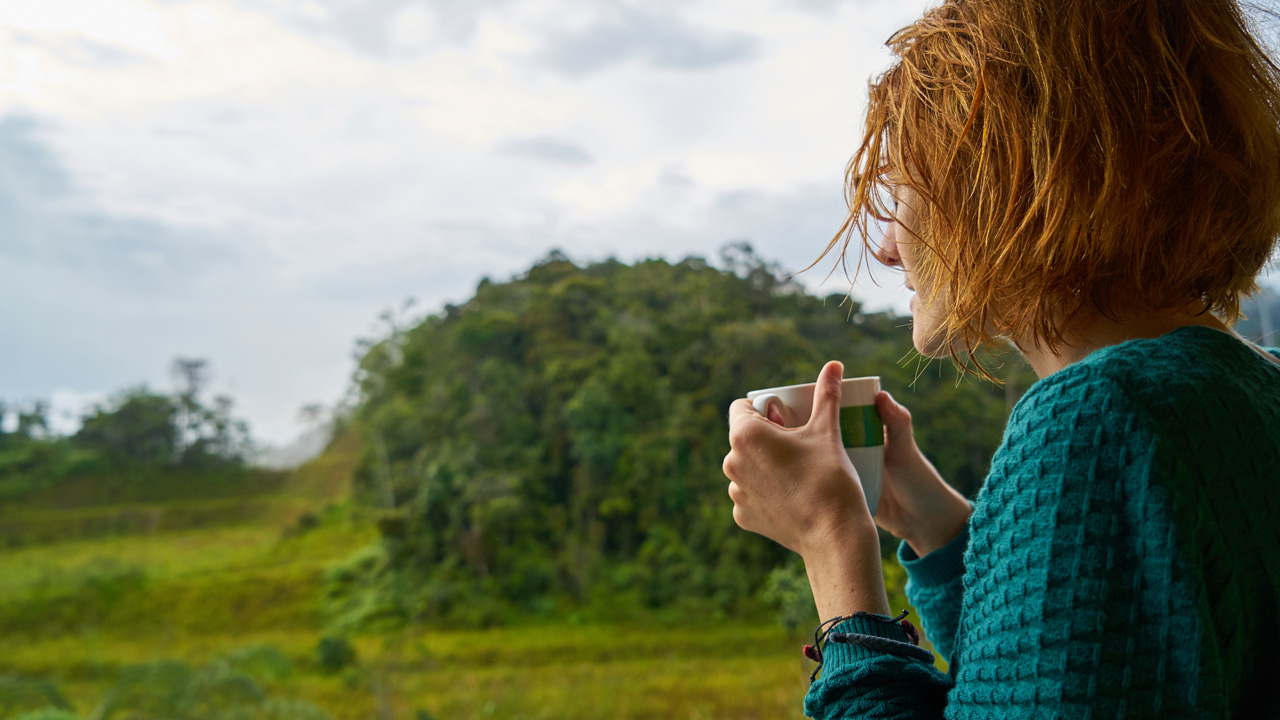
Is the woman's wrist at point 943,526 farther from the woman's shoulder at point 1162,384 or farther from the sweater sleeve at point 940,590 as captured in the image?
the woman's shoulder at point 1162,384

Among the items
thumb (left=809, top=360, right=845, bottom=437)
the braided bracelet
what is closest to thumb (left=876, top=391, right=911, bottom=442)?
thumb (left=809, top=360, right=845, bottom=437)

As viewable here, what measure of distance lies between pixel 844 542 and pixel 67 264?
6.76ft

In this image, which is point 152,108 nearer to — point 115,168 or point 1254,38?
point 115,168

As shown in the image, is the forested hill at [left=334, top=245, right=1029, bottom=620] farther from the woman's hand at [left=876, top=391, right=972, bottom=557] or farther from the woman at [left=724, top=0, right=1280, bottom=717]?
the woman at [left=724, top=0, right=1280, bottom=717]

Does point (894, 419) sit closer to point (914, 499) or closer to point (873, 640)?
point (914, 499)

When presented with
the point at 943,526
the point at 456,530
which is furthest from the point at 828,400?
the point at 456,530

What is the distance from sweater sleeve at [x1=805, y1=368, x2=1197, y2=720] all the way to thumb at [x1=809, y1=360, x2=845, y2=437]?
15cm

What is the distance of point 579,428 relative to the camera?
208 cm

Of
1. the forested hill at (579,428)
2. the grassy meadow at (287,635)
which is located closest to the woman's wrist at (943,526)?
the forested hill at (579,428)

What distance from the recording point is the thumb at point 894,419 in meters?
0.73

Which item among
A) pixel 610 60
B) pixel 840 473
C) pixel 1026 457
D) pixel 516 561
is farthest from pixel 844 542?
pixel 516 561

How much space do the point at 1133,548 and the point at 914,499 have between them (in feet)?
1.21

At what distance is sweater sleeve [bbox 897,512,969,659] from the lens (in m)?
0.76

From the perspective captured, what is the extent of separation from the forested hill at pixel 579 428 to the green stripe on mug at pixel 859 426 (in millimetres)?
1119
